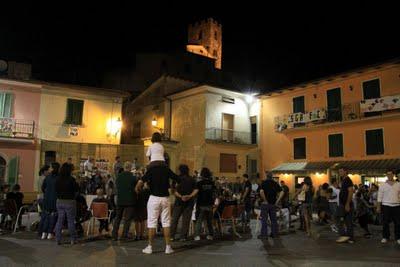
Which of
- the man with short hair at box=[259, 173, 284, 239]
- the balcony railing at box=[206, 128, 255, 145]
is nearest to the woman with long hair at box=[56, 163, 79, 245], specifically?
the man with short hair at box=[259, 173, 284, 239]

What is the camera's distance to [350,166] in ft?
70.5

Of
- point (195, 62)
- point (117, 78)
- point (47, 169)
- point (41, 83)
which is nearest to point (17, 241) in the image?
point (47, 169)

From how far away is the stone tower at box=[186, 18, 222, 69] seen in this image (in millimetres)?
57562

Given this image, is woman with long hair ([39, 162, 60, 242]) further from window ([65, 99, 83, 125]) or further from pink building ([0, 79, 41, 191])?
window ([65, 99, 83, 125])

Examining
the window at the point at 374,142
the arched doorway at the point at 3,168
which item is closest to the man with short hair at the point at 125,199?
the arched doorway at the point at 3,168

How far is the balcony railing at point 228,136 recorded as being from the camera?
84.7 ft

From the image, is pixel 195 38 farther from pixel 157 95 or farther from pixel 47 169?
pixel 47 169

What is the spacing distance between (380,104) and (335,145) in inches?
147

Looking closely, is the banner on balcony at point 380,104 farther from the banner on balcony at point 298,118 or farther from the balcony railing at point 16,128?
the balcony railing at point 16,128

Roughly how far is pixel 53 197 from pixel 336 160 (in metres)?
18.5

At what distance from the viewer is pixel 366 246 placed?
27.6 feet

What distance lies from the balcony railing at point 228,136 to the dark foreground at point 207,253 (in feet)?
55.5

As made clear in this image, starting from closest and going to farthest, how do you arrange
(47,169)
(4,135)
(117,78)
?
1. (47,169)
2. (4,135)
3. (117,78)

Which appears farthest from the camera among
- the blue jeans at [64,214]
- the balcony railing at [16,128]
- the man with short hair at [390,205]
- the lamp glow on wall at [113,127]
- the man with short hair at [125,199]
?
the lamp glow on wall at [113,127]
